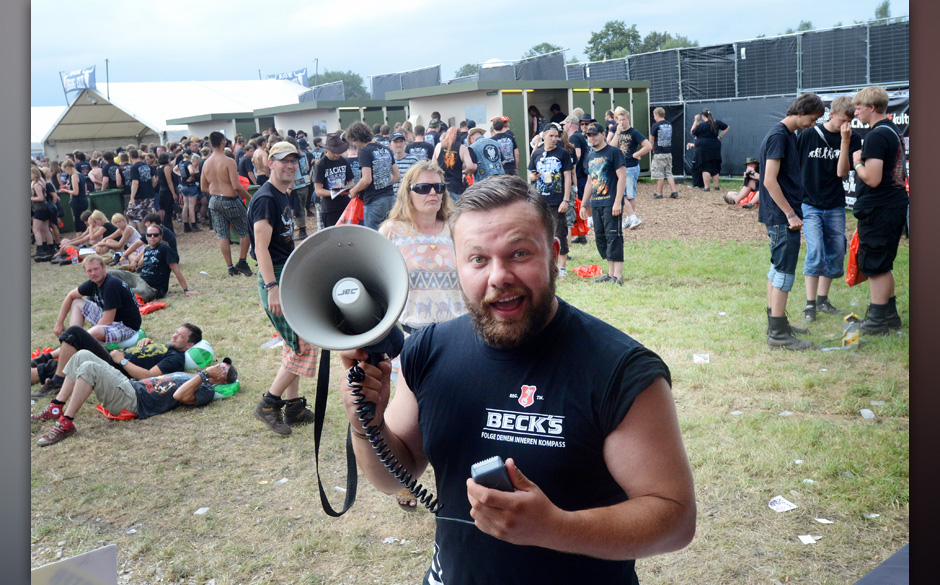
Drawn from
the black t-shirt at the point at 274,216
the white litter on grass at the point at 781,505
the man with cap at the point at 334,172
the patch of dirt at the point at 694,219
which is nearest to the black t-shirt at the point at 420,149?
the man with cap at the point at 334,172

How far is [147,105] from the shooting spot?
56.2ft

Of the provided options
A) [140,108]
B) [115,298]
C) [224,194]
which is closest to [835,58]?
[224,194]

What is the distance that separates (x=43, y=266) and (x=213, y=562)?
8905 millimetres

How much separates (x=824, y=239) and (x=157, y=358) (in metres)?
4.39

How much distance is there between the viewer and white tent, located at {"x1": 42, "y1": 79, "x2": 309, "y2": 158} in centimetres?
1647

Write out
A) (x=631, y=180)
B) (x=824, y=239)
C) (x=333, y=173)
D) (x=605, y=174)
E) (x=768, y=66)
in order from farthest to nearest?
(x=768, y=66) → (x=631, y=180) → (x=333, y=173) → (x=605, y=174) → (x=824, y=239)

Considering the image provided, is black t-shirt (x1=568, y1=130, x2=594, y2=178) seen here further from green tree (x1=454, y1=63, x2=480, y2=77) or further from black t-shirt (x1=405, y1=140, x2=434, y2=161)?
green tree (x1=454, y1=63, x2=480, y2=77)

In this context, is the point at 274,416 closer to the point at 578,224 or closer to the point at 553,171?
the point at 553,171

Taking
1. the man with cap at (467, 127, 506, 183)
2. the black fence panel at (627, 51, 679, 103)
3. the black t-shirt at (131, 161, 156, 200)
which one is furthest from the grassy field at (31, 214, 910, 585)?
the black fence panel at (627, 51, 679, 103)

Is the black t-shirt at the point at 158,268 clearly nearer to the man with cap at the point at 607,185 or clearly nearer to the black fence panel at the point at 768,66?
the man with cap at the point at 607,185

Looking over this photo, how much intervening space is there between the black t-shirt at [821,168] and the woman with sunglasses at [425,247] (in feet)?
8.49

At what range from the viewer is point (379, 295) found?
51.8 inches

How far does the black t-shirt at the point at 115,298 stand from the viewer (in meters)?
5.07

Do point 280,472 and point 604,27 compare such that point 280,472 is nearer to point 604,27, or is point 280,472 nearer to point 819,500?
point 819,500
